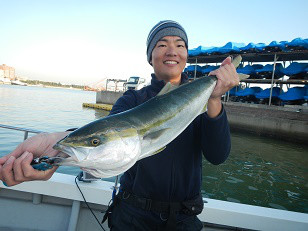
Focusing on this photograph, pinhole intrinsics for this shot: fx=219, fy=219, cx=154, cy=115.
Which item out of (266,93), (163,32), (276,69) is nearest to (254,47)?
(276,69)

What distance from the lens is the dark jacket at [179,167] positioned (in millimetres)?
2234

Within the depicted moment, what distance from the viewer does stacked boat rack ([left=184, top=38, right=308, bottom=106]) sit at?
23.0 metres

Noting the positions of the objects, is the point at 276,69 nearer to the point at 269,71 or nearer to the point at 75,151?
the point at 269,71

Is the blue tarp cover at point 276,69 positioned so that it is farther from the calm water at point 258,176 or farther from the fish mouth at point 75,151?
the fish mouth at point 75,151

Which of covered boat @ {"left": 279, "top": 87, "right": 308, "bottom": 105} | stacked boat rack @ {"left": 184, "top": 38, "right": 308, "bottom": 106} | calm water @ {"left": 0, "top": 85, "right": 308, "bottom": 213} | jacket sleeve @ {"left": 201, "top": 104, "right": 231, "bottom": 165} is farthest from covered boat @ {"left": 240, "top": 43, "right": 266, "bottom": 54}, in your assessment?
jacket sleeve @ {"left": 201, "top": 104, "right": 231, "bottom": 165}

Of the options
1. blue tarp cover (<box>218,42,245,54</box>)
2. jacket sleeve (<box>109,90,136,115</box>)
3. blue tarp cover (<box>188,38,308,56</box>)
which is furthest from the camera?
blue tarp cover (<box>218,42,245,54</box>)

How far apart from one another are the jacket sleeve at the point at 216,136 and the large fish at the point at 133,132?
0.19 metres

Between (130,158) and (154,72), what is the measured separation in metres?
1.49

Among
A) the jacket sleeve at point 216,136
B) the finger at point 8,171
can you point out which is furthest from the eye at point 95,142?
the jacket sleeve at point 216,136

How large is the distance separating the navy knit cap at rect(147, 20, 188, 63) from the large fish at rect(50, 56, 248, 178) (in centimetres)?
76

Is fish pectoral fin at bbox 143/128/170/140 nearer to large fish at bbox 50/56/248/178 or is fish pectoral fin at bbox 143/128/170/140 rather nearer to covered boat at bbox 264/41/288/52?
large fish at bbox 50/56/248/178

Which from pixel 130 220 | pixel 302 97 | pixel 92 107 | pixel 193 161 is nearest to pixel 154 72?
pixel 193 161

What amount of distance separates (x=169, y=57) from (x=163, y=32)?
40cm

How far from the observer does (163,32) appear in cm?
280
